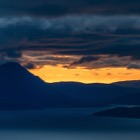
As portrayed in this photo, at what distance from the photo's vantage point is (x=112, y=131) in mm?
177875

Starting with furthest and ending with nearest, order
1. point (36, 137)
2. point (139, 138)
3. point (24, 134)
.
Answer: point (24, 134) < point (36, 137) < point (139, 138)

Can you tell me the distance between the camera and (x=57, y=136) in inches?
6412

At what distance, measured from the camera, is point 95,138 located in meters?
153

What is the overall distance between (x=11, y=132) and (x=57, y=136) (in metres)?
25.1

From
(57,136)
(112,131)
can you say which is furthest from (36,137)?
(112,131)

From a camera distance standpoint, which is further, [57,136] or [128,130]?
[128,130]

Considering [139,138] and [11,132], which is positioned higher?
[11,132]

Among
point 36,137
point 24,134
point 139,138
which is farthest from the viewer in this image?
point 24,134

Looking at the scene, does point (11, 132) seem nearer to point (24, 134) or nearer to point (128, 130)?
point (24, 134)

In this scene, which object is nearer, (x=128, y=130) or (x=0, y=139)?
(x=0, y=139)

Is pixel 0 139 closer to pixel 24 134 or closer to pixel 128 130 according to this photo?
pixel 24 134

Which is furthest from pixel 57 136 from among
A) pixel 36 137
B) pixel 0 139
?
pixel 0 139

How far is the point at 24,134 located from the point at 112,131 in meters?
33.9

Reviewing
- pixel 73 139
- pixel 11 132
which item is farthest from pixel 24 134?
pixel 73 139
